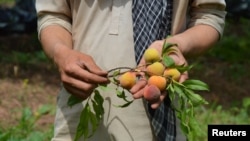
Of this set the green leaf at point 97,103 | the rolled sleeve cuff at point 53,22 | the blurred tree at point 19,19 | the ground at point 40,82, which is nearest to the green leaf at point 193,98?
the green leaf at point 97,103

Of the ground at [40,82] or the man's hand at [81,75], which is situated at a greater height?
the man's hand at [81,75]

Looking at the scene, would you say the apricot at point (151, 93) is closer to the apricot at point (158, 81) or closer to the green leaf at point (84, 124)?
the apricot at point (158, 81)

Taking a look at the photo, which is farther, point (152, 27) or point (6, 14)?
point (6, 14)

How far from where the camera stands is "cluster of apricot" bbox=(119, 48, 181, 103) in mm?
1418

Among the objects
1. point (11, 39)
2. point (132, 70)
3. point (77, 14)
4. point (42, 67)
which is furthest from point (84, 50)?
point (11, 39)

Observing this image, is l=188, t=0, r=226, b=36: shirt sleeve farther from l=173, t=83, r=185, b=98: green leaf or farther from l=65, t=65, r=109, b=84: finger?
l=65, t=65, r=109, b=84: finger

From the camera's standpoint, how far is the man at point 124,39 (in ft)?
5.19

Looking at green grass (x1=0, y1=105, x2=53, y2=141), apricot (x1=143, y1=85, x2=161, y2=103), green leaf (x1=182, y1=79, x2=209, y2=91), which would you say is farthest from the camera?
green grass (x1=0, y1=105, x2=53, y2=141)

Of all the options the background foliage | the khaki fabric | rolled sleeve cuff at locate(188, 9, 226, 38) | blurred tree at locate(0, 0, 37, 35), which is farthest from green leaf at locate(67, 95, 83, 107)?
blurred tree at locate(0, 0, 37, 35)

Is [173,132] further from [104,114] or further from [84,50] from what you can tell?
[84,50]

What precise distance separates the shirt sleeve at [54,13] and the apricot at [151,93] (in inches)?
15.5

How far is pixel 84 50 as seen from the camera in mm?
1633

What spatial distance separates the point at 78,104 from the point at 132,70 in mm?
238

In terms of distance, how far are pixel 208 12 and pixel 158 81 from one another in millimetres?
343
